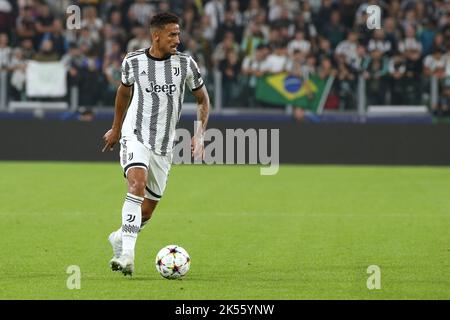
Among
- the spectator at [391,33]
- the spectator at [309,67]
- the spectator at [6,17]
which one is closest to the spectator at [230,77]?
the spectator at [309,67]

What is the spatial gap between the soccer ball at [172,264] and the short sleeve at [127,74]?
151 cm

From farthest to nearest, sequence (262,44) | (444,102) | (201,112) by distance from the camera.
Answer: (262,44)
(444,102)
(201,112)

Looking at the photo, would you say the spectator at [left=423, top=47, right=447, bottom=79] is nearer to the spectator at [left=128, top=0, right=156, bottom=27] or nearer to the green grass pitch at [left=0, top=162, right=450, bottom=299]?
the green grass pitch at [left=0, top=162, right=450, bottom=299]

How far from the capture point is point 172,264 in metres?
9.63

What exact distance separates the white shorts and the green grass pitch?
71 centimetres

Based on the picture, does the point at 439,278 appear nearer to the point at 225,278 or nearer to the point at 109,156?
the point at 225,278

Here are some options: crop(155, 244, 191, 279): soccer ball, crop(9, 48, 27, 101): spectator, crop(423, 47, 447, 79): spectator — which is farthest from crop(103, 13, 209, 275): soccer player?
crop(9, 48, 27, 101): spectator

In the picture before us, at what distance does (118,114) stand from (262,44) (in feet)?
46.2

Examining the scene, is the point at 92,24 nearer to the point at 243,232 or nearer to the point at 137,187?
the point at 243,232

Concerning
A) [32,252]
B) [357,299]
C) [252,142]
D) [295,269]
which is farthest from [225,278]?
[252,142]

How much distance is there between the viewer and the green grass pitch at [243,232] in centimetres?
930

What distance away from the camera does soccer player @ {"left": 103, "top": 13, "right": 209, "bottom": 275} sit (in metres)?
9.93

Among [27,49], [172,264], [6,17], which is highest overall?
[6,17]

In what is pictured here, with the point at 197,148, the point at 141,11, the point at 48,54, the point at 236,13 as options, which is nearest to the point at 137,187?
the point at 197,148
